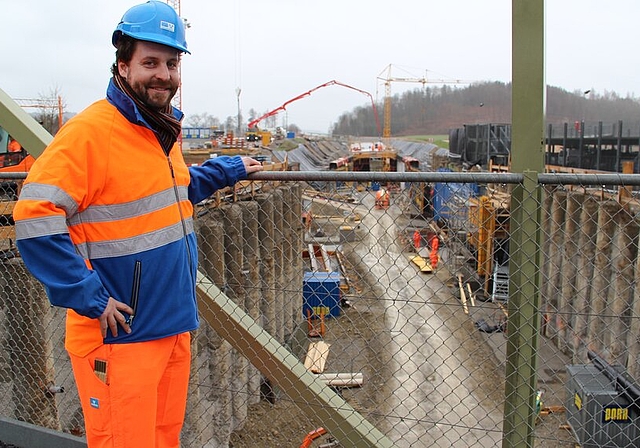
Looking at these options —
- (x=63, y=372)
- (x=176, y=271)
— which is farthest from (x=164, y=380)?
(x=63, y=372)

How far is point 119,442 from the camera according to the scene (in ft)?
6.64

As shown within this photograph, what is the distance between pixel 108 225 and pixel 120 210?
69 mm

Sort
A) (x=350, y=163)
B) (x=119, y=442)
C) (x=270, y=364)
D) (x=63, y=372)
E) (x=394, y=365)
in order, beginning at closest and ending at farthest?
(x=119, y=442), (x=270, y=364), (x=63, y=372), (x=394, y=365), (x=350, y=163)

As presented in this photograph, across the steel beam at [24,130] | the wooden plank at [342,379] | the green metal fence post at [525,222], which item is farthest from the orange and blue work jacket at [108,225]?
the wooden plank at [342,379]

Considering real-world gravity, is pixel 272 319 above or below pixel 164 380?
below

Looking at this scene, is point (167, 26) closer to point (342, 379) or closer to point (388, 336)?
point (342, 379)

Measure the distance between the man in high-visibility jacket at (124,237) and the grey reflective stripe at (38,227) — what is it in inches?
0.5

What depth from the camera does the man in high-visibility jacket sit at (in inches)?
72.5

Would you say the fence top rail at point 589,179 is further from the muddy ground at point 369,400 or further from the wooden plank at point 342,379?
the wooden plank at point 342,379

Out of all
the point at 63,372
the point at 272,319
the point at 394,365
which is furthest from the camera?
the point at 394,365

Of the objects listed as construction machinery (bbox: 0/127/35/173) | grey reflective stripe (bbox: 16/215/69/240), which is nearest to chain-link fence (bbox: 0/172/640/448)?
grey reflective stripe (bbox: 16/215/69/240)

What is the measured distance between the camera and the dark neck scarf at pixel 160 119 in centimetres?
206

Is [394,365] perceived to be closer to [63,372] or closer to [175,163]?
[63,372]

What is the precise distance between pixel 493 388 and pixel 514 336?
11876mm
